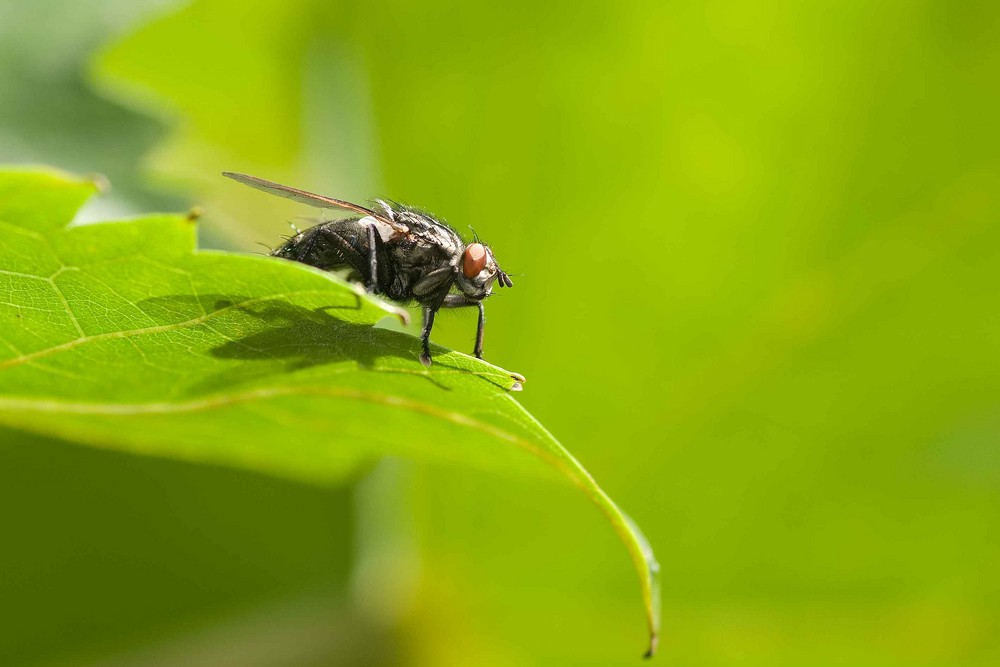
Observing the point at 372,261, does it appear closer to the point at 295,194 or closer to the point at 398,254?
the point at 398,254

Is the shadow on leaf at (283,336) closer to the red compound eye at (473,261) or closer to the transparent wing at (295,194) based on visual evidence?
the transparent wing at (295,194)

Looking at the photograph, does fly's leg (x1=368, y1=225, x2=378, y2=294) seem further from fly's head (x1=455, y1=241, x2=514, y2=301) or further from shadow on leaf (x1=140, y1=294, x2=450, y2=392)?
shadow on leaf (x1=140, y1=294, x2=450, y2=392)

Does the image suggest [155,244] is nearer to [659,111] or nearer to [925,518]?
[659,111]

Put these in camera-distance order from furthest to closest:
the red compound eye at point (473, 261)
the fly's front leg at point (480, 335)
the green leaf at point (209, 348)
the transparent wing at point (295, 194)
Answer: the red compound eye at point (473, 261) → the fly's front leg at point (480, 335) → the transparent wing at point (295, 194) → the green leaf at point (209, 348)

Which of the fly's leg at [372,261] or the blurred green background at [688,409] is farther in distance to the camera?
the blurred green background at [688,409]

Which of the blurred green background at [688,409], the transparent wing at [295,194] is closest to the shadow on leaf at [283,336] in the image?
the transparent wing at [295,194]

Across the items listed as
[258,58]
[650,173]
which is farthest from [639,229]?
[258,58]
